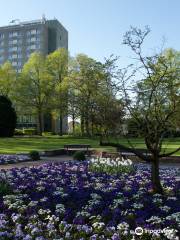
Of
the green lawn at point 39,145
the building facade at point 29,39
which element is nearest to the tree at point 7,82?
the green lawn at point 39,145

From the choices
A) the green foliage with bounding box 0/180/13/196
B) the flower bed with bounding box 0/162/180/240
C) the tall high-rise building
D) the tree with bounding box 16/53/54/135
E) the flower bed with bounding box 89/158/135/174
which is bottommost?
the flower bed with bounding box 0/162/180/240

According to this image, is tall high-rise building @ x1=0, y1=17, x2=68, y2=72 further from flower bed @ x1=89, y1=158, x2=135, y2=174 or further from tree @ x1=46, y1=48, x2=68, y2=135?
flower bed @ x1=89, y1=158, x2=135, y2=174

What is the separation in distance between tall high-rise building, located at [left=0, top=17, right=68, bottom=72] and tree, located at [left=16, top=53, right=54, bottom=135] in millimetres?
70559

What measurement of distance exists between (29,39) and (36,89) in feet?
259

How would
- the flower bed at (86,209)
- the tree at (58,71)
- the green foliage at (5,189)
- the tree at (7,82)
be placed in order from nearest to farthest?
the flower bed at (86,209) < the green foliage at (5,189) < the tree at (58,71) < the tree at (7,82)

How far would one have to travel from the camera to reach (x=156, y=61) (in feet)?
44.0

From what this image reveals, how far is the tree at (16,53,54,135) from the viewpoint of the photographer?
206ft

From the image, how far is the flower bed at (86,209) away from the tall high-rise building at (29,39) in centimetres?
12465

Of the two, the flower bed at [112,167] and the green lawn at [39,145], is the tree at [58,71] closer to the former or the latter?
the green lawn at [39,145]

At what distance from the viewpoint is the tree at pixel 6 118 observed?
4770 cm

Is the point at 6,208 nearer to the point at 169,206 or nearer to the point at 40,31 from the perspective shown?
the point at 169,206

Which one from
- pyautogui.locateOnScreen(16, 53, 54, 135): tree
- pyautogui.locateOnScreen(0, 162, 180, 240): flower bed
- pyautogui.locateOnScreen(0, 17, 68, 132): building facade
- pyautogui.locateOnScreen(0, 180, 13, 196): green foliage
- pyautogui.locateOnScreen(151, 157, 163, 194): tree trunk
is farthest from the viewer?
pyautogui.locateOnScreen(0, 17, 68, 132): building facade

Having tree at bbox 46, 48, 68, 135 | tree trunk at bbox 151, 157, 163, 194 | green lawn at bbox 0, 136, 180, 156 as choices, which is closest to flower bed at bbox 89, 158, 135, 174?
tree trunk at bbox 151, 157, 163, 194

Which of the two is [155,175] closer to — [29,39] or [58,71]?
[58,71]
